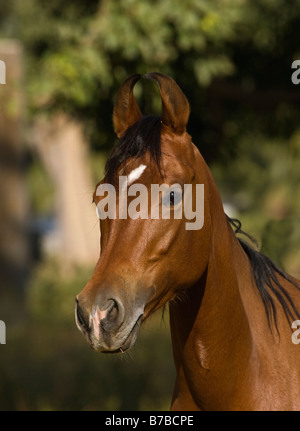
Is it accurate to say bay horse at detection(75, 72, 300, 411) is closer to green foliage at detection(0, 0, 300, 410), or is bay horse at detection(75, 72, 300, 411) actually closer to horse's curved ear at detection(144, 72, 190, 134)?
horse's curved ear at detection(144, 72, 190, 134)

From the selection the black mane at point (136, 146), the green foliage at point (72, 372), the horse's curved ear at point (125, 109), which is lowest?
the green foliage at point (72, 372)

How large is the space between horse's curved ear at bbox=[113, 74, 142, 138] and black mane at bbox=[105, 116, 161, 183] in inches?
9.4

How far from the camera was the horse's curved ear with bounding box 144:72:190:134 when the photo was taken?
3088mm

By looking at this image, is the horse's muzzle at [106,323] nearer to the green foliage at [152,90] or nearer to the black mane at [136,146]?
the black mane at [136,146]

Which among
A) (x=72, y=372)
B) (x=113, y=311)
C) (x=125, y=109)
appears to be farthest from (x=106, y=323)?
(x=72, y=372)

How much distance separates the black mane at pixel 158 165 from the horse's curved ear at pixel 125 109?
7.2 inches

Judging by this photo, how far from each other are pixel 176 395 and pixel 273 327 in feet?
1.83

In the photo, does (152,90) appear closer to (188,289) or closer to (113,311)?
(188,289)

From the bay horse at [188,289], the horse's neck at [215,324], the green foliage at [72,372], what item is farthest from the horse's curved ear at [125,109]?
the green foliage at [72,372]

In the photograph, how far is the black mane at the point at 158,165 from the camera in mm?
3084

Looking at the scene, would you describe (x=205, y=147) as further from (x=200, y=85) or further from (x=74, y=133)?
(x=74, y=133)

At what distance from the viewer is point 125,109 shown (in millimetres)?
3398

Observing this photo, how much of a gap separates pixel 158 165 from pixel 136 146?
139 mm

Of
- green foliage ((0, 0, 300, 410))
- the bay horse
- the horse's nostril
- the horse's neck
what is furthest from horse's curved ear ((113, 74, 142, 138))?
green foliage ((0, 0, 300, 410))
